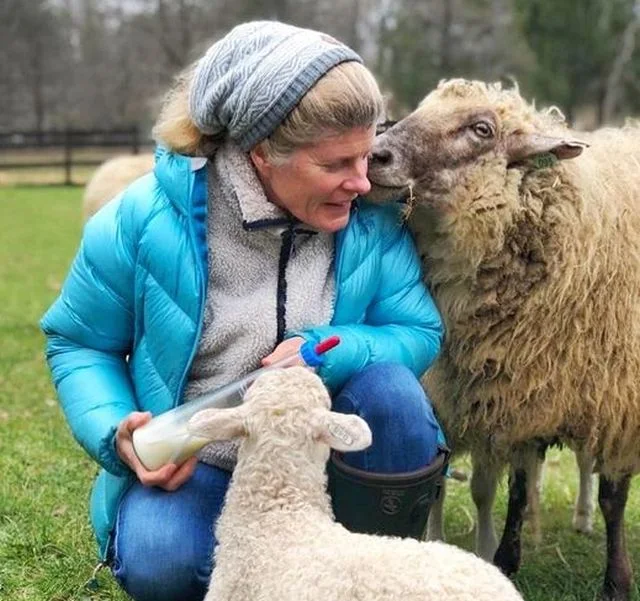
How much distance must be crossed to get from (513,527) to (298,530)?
146 cm

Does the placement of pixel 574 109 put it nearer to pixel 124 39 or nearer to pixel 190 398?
pixel 124 39

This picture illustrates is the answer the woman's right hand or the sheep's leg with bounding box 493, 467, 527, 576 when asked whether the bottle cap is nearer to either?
the woman's right hand

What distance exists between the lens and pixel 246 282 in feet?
8.58

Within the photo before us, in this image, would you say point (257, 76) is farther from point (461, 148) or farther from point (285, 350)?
point (461, 148)

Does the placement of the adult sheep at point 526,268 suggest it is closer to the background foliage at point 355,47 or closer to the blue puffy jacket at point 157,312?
the blue puffy jacket at point 157,312

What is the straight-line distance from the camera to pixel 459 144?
3.04 m

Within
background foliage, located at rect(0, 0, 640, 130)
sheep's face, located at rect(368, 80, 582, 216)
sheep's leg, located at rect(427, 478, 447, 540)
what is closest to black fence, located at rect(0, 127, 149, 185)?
background foliage, located at rect(0, 0, 640, 130)

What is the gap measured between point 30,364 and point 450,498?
3.20 metres

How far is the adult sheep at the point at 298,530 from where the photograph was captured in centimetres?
194

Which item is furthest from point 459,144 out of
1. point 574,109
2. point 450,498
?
point 574,109

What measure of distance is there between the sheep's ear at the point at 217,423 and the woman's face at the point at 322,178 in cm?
58

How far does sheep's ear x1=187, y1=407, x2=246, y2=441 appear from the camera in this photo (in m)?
2.08

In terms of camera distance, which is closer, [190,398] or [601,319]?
[190,398]

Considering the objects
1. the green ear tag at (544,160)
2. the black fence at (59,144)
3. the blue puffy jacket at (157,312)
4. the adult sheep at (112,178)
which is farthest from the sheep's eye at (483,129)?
the black fence at (59,144)
